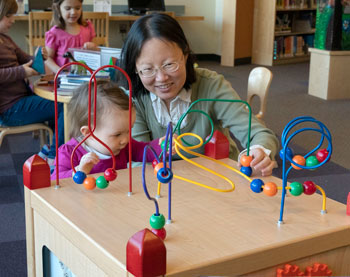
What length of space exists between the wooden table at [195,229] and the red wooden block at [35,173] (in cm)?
2

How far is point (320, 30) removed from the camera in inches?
218

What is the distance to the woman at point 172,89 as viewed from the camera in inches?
65.5

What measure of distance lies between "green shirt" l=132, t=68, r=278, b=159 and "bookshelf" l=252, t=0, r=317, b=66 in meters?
5.75

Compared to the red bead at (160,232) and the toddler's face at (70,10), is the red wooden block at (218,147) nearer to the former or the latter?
the red bead at (160,232)

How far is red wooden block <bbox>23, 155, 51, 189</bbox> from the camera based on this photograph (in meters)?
1.30

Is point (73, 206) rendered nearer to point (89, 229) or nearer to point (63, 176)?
point (89, 229)

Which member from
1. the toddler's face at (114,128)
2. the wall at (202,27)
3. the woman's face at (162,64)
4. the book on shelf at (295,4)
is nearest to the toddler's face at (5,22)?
the woman's face at (162,64)

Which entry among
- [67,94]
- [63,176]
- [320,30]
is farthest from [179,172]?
[320,30]

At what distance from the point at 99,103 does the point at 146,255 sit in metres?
0.78

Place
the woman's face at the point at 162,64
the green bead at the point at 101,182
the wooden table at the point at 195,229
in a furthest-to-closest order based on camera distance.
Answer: the woman's face at the point at 162,64 < the green bead at the point at 101,182 < the wooden table at the point at 195,229

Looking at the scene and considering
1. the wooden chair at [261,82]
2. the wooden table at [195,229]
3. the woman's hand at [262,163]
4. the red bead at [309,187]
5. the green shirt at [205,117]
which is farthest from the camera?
the wooden chair at [261,82]


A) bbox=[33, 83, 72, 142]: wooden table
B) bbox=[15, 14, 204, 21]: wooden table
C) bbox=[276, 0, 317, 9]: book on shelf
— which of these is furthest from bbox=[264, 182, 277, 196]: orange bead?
bbox=[276, 0, 317, 9]: book on shelf

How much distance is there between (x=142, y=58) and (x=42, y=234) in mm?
647

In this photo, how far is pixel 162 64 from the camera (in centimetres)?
166
